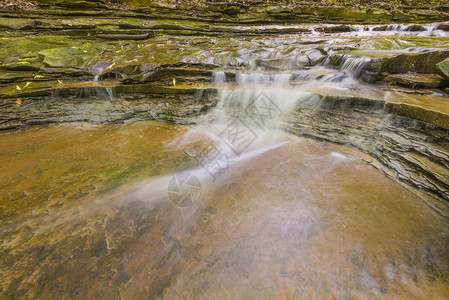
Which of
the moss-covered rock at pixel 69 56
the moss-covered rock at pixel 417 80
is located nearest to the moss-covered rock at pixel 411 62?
the moss-covered rock at pixel 417 80

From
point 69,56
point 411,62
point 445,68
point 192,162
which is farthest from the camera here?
point 69,56

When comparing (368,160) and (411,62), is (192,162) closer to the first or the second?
(368,160)

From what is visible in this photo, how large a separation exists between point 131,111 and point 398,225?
20.3 ft

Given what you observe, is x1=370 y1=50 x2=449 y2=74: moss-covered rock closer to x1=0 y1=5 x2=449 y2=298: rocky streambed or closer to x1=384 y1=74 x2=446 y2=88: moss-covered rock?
x1=0 y1=5 x2=449 y2=298: rocky streambed

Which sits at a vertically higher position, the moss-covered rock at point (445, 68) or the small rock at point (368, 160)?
the moss-covered rock at point (445, 68)

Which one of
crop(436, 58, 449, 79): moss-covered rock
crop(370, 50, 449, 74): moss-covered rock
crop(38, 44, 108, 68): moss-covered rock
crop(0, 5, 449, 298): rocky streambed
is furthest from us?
crop(38, 44, 108, 68): moss-covered rock

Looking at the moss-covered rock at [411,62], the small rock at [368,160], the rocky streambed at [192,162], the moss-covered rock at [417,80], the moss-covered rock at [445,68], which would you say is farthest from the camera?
the moss-covered rock at [411,62]

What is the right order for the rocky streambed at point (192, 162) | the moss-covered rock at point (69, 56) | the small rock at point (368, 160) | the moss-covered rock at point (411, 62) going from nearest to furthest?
the rocky streambed at point (192, 162) < the small rock at point (368, 160) < the moss-covered rock at point (411, 62) < the moss-covered rock at point (69, 56)

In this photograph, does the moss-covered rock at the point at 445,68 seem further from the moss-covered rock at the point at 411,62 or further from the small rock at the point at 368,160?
the small rock at the point at 368,160

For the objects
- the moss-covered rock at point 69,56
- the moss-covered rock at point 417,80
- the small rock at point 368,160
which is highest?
the moss-covered rock at point 69,56

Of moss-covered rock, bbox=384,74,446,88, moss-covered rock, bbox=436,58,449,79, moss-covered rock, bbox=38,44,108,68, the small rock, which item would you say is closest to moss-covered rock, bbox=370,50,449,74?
moss-covered rock, bbox=384,74,446,88

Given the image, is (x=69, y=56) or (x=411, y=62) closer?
(x=411, y=62)

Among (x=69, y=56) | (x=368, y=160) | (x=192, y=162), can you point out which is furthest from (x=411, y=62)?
(x=69, y=56)

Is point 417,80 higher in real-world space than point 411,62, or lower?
lower
